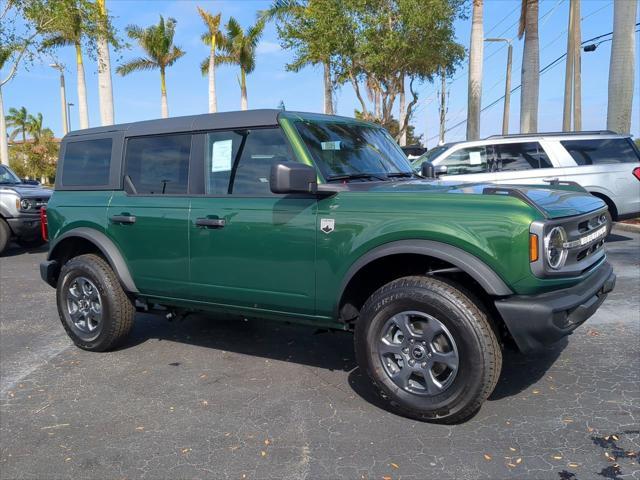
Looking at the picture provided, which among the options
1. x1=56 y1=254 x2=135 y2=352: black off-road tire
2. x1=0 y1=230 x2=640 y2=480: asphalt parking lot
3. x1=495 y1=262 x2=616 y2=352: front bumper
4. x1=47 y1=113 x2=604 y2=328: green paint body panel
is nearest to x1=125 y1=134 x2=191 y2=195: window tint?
x1=47 y1=113 x2=604 y2=328: green paint body panel

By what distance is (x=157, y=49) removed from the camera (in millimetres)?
28719

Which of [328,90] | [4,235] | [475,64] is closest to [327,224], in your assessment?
[4,235]

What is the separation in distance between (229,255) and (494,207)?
1.90m

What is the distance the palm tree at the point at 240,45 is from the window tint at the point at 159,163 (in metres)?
26.1

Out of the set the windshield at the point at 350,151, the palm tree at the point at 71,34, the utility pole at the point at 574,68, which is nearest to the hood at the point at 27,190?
the palm tree at the point at 71,34

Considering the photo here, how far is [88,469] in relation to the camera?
3045mm

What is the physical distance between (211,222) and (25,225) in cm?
826

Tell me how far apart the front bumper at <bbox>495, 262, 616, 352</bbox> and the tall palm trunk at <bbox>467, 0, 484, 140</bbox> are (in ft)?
45.2

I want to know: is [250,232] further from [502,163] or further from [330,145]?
[502,163]

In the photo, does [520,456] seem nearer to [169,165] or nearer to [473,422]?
[473,422]

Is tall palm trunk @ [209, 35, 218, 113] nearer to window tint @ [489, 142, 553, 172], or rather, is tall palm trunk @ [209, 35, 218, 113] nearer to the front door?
window tint @ [489, 142, 553, 172]

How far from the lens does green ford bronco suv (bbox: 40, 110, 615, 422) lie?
3.21m

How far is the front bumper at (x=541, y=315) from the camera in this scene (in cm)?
310

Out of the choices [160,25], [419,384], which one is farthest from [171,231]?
[160,25]
